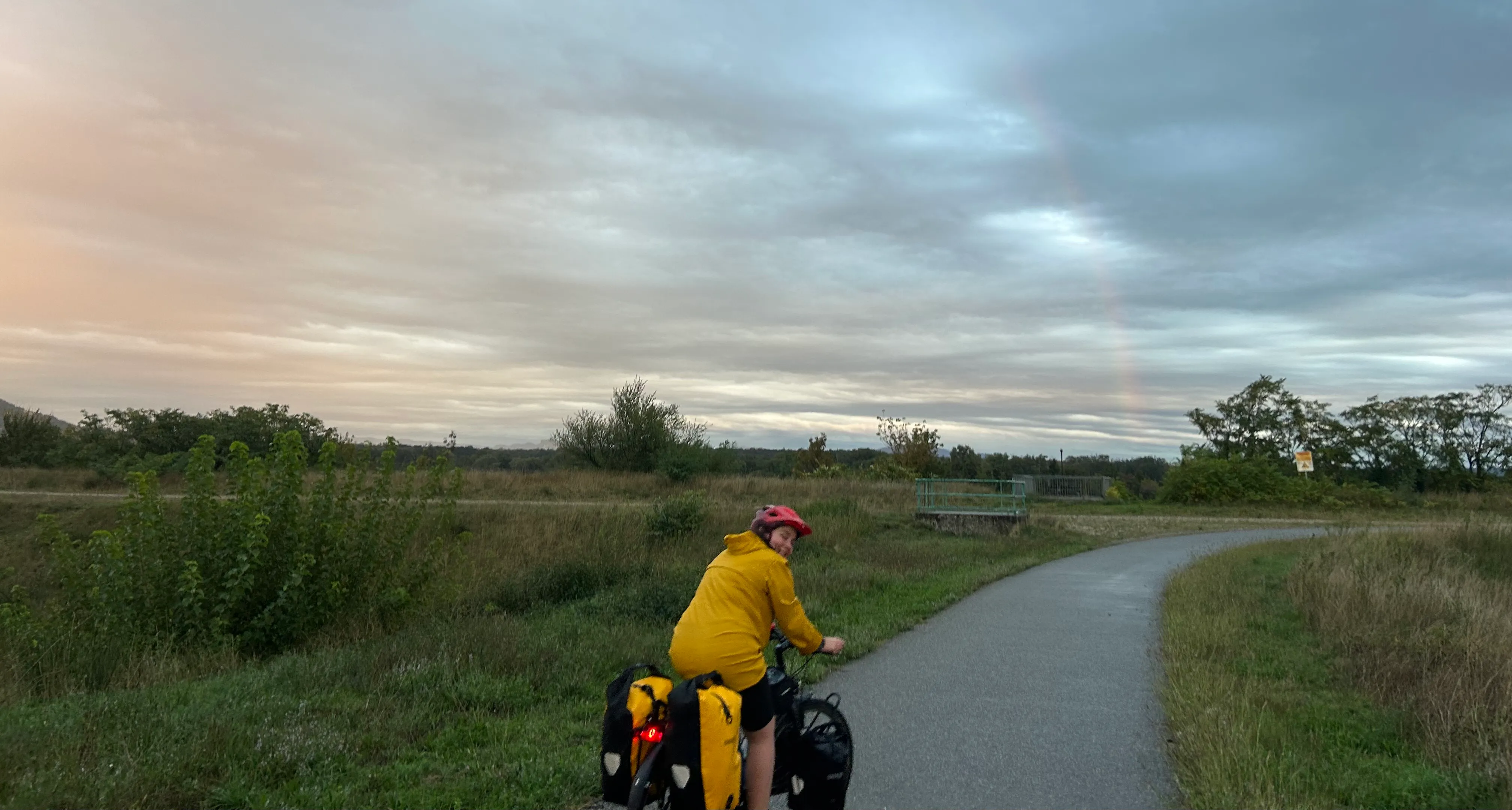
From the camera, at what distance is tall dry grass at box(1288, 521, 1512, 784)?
257 inches

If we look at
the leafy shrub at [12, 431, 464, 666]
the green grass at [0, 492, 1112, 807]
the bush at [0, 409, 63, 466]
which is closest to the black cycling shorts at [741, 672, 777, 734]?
the green grass at [0, 492, 1112, 807]

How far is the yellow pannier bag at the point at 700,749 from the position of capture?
3709 millimetres

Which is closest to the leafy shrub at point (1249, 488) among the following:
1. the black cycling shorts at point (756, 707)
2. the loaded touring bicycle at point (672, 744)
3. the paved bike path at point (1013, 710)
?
the paved bike path at point (1013, 710)

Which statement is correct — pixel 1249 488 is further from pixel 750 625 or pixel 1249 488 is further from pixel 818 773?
pixel 750 625

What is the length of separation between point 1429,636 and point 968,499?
22210 millimetres

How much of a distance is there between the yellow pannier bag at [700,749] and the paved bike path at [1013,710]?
1715mm

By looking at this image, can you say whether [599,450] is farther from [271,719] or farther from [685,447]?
[271,719]

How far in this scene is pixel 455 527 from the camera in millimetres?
26188

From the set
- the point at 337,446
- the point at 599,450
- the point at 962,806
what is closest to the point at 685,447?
the point at 599,450

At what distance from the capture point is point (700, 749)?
12.2ft

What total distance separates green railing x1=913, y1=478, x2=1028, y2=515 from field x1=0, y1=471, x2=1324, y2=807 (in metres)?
10.3

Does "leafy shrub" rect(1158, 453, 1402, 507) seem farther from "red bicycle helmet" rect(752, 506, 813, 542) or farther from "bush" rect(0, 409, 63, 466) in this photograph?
"bush" rect(0, 409, 63, 466)

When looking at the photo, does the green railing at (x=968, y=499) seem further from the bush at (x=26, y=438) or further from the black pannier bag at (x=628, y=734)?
the bush at (x=26, y=438)

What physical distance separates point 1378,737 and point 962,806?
3729 mm
